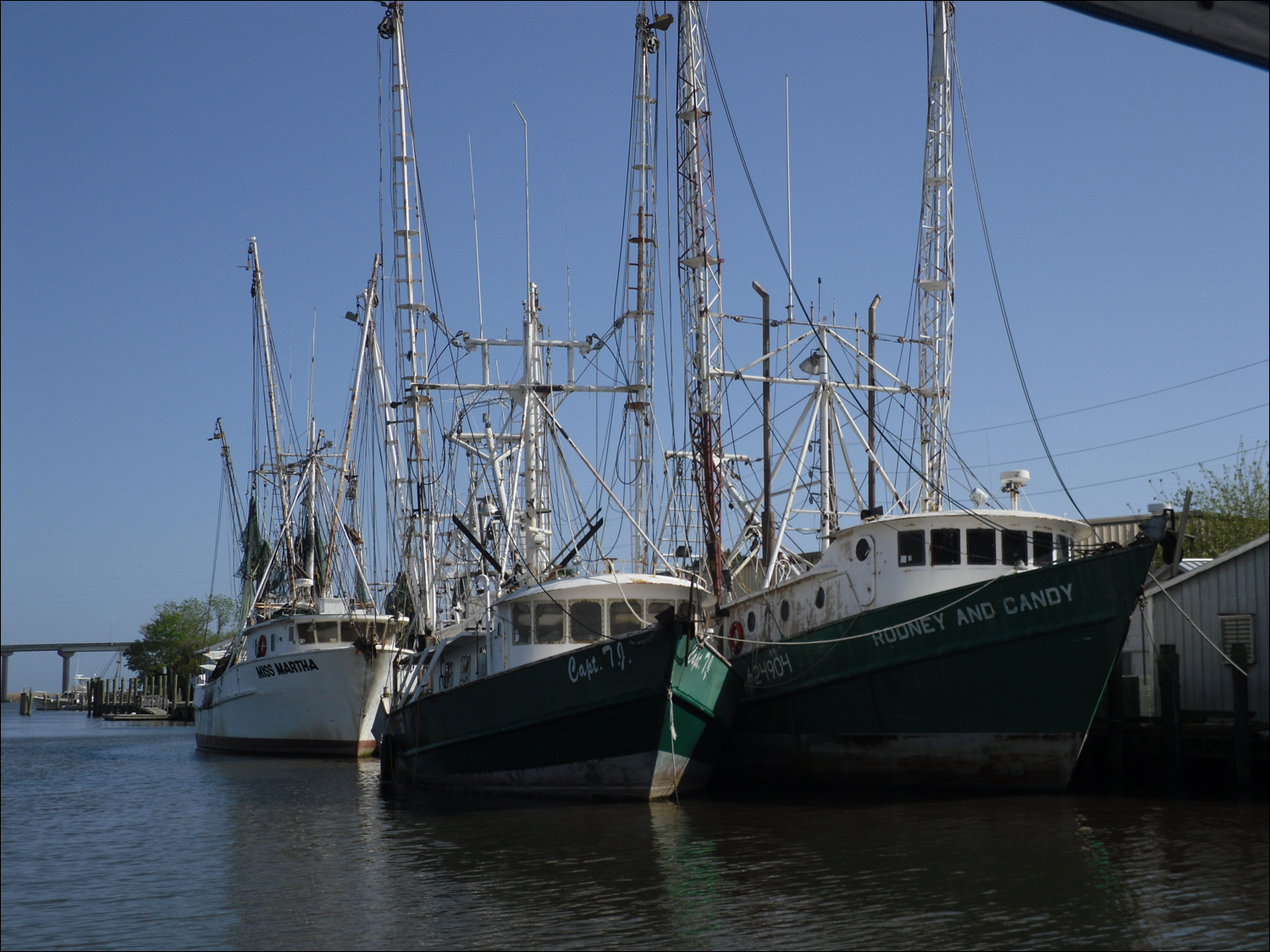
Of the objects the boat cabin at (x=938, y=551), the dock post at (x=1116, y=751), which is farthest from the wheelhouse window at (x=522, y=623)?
the dock post at (x=1116, y=751)

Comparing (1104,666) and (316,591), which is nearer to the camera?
(1104,666)

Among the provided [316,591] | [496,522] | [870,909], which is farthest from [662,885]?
[316,591]

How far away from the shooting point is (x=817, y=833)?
16.8 meters

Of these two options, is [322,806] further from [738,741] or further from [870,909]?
[870,909]

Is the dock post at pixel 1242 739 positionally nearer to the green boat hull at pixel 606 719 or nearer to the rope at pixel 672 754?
the green boat hull at pixel 606 719

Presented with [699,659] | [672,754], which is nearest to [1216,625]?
[699,659]

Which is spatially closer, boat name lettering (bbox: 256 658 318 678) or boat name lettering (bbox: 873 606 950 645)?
boat name lettering (bbox: 873 606 950 645)

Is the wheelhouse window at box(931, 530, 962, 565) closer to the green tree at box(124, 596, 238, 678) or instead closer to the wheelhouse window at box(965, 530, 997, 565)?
the wheelhouse window at box(965, 530, 997, 565)

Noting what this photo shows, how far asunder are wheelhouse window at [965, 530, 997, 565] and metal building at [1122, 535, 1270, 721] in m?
3.17

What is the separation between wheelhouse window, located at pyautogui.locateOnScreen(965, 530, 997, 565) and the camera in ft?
69.9

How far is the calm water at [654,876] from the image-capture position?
11188 millimetres

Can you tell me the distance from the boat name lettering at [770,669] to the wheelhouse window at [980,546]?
416cm

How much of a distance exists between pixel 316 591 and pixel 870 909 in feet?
133

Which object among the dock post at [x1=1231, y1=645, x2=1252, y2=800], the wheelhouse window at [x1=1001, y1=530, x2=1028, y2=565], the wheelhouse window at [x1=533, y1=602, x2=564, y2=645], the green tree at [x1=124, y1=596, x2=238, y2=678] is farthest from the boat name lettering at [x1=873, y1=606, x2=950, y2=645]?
the green tree at [x1=124, y1=596, x2=238, y2=678]
